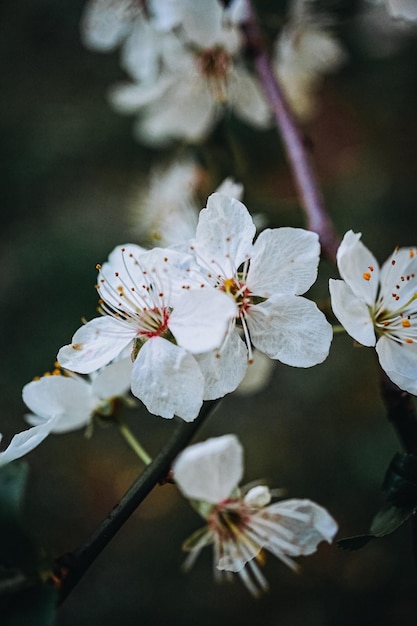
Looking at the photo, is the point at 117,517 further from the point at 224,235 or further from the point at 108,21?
the point at 108,21

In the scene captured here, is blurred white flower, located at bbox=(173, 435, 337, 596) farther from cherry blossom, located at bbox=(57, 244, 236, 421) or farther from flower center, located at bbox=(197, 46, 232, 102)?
flower center, located at bbox=(197, 46, 232, 102)

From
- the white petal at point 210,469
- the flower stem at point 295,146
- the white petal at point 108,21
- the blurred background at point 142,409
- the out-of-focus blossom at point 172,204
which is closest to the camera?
the white petal at point 210,469

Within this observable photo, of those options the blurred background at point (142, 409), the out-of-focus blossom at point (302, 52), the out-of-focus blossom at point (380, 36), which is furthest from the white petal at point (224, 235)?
the out-of-focus blossom at point (380, 36)

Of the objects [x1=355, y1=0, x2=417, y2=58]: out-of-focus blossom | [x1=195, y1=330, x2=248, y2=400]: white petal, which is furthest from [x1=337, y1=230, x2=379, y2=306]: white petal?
[x1=355, y1=0, x2=417, y2=58]: out-of-focus blossom

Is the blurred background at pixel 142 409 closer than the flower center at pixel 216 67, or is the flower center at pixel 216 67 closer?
the flower center at pixel 216 67

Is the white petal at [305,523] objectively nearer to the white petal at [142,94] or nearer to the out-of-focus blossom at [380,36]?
the white petal at [142,94]
